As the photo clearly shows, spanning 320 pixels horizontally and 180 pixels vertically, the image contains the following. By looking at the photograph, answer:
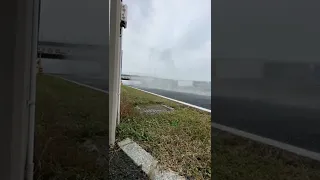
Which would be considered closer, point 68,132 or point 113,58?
point 68,132

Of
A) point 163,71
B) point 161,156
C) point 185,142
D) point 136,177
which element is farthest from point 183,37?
point 136,177

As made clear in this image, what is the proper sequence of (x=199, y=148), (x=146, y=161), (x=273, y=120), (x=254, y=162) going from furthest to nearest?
(x=146, y=161)
(x=199, y=148)
(x=254, y=162)
(x=273, y=120)

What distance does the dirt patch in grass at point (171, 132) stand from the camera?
1.72m

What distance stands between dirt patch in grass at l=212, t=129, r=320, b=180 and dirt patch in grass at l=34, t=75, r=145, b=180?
0.83 metres

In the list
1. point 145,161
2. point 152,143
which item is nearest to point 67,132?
point 145,161

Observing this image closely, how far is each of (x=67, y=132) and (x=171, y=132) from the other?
3.26 ft

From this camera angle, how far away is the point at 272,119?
0.83m

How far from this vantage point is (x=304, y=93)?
0.72 meters

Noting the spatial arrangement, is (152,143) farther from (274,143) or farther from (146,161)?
(274,143)

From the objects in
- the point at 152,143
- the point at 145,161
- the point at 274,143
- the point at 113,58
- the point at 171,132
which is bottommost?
the point at 145,161

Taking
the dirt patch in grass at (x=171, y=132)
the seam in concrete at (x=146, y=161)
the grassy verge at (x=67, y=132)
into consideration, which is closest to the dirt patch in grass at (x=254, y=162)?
the dirt patch in grass at (x=171, y=132)

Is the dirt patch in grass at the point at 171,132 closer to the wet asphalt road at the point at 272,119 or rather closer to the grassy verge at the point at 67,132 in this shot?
the wet asphalt road at the point at 272,119

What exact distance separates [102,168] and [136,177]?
0.37 metres

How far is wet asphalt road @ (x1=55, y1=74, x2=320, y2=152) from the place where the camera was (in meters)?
0.71
